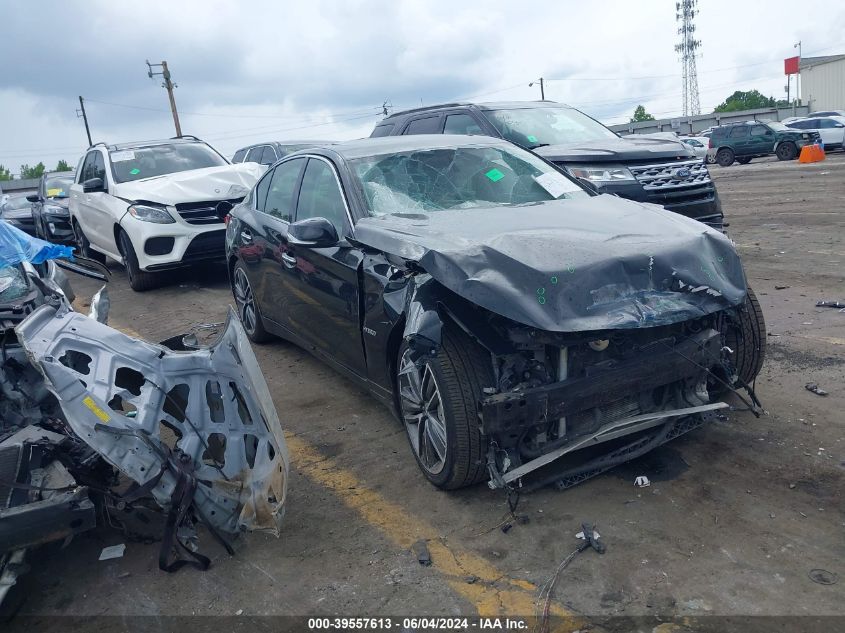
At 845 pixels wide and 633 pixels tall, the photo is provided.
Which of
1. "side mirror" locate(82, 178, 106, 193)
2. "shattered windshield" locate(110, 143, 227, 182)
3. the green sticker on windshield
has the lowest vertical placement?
the green sticker on windshield

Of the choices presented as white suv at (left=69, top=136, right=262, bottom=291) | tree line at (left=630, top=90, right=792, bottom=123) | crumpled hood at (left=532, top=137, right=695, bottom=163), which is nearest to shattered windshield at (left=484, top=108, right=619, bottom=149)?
crumpled hood at (left=532, top=137, right=695, bottom=163)

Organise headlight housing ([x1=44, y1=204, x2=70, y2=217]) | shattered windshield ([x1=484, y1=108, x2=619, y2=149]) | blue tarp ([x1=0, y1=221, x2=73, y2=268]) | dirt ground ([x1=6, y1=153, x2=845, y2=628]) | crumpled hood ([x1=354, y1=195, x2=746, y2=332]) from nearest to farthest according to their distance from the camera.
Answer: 1. dirt ground ([x1=6, y1=153, x2=845, y2=628])
2. crumpled hood ([x1=354, y1=195, x2=746, y2=332])
3. blue tarp ([x1=0, y1=221, x2=73, y2=268])
4. shattered windshield ([x1=484, y1=108, x2=619, y2=149])
5. headlight housing ([x1=44, y1=204, x2=70, y2=217])

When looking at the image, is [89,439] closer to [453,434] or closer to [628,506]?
[453,434]

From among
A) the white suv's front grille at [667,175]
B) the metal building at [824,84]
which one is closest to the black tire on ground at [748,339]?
the white suv's front grille at [667,175]

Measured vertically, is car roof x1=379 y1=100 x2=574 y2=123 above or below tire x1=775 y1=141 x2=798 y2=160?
above

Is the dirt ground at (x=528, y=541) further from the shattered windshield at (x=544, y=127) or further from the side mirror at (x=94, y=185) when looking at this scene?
the side mirror at (x=94, y=185)

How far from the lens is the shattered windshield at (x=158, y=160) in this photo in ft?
34.0

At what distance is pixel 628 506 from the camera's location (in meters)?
3.58

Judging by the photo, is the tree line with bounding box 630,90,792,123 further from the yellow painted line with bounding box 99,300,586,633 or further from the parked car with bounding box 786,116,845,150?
the yellow painted line with bounding box 99,300,586,633

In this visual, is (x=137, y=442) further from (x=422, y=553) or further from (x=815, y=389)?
(x=815, y=389)

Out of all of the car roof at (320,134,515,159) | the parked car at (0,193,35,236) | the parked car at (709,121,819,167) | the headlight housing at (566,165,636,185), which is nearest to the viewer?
the car roof at (320,134,515,159)

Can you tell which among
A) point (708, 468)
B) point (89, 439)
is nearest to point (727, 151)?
point (708, 468)

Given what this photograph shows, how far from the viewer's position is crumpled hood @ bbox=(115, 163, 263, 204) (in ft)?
31.1

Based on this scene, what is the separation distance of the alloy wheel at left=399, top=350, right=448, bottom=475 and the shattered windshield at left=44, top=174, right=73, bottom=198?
13.1m
